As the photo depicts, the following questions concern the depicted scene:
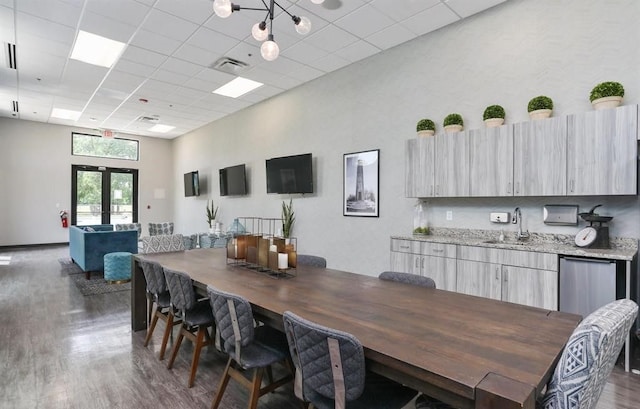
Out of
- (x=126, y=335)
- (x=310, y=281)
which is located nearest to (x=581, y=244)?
(x=310, y=281)

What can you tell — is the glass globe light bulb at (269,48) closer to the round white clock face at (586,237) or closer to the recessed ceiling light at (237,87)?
the round white clock face at (586,237)

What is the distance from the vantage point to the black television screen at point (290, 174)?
5.88m

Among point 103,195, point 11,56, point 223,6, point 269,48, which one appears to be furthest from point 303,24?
point 103,195

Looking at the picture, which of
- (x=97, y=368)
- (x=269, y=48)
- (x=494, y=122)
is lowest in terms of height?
(x=97, y=368)

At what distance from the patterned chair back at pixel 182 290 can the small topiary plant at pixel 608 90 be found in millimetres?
3653

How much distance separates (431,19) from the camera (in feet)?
13.0

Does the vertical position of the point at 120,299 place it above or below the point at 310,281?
below

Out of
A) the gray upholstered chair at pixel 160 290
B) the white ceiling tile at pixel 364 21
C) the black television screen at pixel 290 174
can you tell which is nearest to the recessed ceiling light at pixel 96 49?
the black television screen at pixel 290 174

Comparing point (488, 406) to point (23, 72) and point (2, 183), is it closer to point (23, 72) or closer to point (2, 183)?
point (23, 72)

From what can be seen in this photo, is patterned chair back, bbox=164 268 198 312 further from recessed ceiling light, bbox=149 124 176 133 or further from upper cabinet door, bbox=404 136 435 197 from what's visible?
recessed ceiling light, bbox=149 124 176 133

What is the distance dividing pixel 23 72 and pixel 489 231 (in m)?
7.51

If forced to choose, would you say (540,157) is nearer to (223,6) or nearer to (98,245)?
(223,6)

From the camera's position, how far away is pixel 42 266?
6863 millimetres

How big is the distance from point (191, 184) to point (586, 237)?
9206 mm
